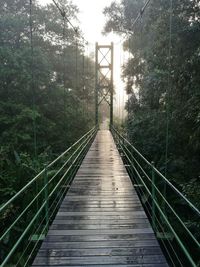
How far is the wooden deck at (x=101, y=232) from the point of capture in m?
3.14

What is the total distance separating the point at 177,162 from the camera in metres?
8.55

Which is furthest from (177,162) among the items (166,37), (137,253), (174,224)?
(137,253)

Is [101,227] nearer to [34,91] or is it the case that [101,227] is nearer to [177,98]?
[177,98]

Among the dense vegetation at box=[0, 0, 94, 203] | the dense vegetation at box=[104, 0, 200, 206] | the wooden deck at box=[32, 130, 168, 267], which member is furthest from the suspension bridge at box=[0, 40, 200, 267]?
the dense vegetation at box=[0, 0, 94, 203]

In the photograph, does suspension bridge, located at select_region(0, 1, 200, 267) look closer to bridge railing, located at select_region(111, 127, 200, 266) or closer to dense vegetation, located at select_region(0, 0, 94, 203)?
bridge railing, located at select_region(111, 127, 200, 266)

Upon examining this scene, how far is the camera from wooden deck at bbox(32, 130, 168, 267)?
3.14m

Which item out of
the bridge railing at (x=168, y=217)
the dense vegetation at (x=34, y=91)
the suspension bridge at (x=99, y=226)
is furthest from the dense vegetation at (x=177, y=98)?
the dense vegetation at (x=34, y=91)

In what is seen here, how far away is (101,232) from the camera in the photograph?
12.5 ft

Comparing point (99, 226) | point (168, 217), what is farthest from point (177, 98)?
point (99, 226)

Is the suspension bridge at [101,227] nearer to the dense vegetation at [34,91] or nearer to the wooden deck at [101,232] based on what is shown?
the wooden deck at [101,232]

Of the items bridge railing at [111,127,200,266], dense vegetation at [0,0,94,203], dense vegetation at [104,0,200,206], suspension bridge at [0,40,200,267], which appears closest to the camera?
suspension bridge at [0,40,200,267]

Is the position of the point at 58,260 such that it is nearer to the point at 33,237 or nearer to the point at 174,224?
the point at 33,237

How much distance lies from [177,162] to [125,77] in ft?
37.7

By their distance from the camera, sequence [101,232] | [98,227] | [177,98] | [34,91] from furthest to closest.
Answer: [34,91] < [177,98] < [98,227] < [101,232]
